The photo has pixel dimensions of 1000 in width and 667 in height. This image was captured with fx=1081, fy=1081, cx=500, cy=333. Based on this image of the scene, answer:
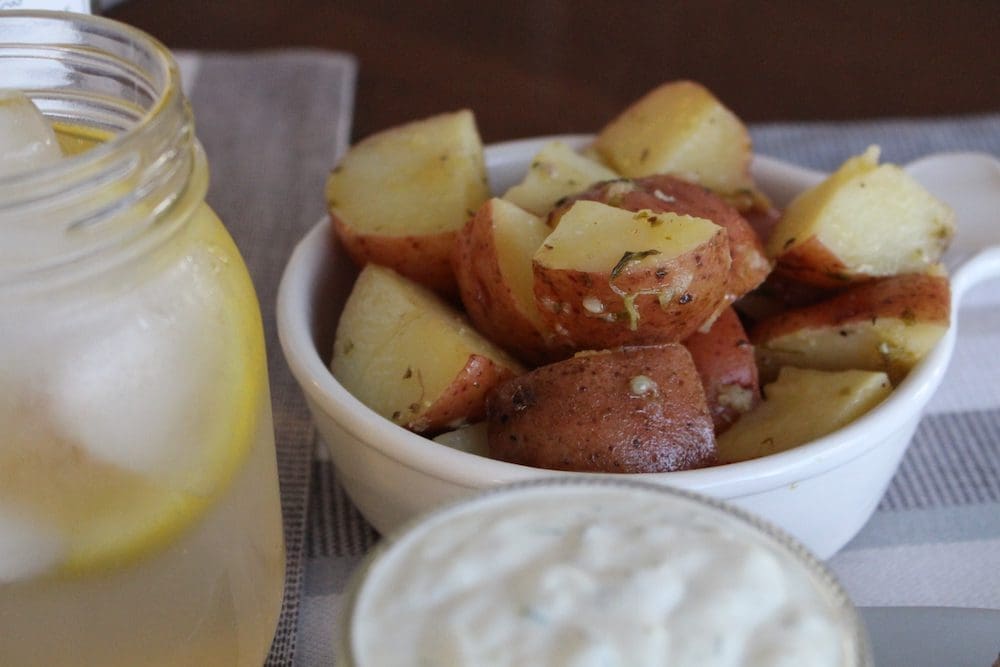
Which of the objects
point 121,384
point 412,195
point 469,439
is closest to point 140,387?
point 121,384

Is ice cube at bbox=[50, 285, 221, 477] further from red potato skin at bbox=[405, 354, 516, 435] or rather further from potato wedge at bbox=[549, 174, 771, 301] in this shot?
potato wedge at bbox=[549, 174, 771, 301]

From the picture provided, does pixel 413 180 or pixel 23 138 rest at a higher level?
pixel 23 138

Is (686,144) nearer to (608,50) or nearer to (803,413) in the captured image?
(803,413)

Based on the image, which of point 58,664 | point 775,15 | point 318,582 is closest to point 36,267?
point 58,664

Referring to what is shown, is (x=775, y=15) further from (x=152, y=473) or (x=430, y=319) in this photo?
(x=152, y=473)

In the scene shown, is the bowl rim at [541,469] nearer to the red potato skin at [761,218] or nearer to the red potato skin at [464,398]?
the red potato skin at [464,398]
